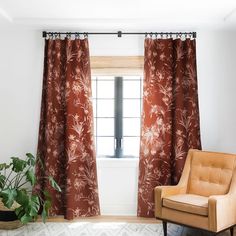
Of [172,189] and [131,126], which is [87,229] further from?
[131,126]

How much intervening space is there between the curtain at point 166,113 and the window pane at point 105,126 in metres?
0.51

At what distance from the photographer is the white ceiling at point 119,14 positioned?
322 centimetres

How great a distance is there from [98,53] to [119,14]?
679 mm

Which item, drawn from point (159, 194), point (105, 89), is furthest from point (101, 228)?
point (105, 89)

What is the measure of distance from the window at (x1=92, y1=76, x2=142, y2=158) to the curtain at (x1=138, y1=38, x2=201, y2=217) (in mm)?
320

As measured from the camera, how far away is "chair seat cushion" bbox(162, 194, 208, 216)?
9.97 feet

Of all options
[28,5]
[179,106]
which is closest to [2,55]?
[28,5]

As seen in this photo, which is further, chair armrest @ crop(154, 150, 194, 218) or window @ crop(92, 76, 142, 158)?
window @ crop(92, 76, 142, 158)

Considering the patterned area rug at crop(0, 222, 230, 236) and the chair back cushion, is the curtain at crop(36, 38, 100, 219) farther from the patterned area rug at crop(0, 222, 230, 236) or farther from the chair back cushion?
the chair back cushion

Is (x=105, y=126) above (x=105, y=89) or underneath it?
underneath

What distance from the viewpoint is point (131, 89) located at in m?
4.29

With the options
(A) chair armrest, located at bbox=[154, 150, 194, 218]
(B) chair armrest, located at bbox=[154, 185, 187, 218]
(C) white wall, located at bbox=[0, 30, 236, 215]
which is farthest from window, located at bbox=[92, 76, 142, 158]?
(B) chair armrest, located at bbox=[154, 185, 187, 218]

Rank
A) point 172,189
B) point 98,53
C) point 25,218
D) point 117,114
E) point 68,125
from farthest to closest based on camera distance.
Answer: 1. point 117,114
2. point 98,53
3. point 68,125
4. point 172,189
5. point 25,218

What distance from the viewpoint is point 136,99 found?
169 inches
